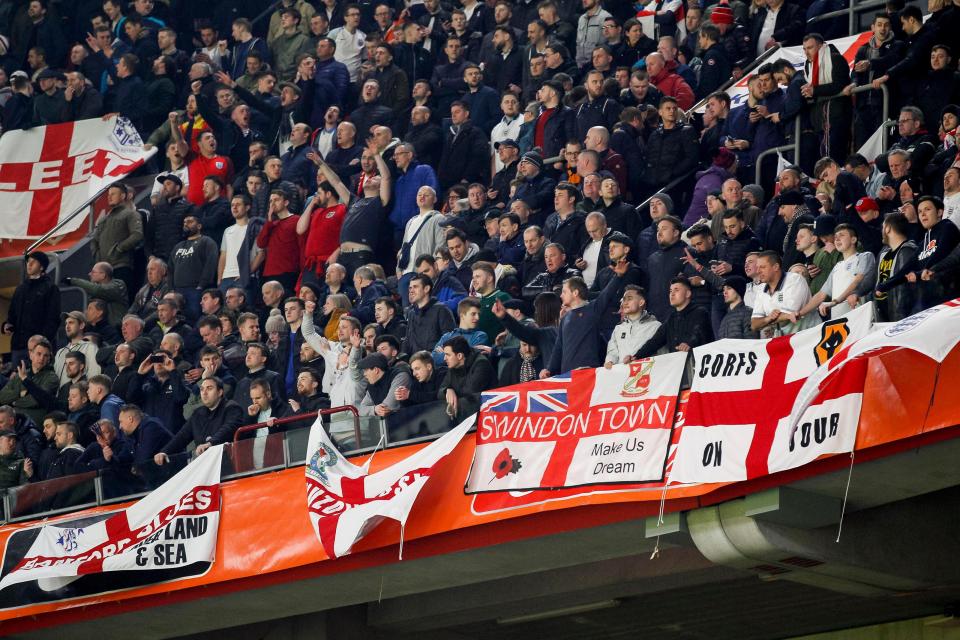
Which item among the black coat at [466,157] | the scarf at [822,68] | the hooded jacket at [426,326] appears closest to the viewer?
the hooded jacket at [426,326]

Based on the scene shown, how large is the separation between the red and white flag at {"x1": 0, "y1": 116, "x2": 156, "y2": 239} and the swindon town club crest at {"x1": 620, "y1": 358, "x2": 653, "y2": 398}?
9.98 meters

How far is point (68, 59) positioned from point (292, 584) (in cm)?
1121

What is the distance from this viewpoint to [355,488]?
12.0 meters

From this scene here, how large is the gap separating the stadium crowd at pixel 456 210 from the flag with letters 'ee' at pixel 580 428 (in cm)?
44

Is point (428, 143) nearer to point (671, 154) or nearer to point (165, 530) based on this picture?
point (671, 154)

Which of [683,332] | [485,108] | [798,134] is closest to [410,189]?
[485,108]

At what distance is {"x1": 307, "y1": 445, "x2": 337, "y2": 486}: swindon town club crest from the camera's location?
12.2m

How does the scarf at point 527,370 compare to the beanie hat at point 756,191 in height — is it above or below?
below

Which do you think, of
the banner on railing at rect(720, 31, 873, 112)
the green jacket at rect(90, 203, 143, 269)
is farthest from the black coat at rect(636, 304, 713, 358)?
the green jacket at rect(90, 203, 143, 269)

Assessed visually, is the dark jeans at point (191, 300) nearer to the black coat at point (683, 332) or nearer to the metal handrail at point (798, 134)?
the metal handrail at point (798, 134)

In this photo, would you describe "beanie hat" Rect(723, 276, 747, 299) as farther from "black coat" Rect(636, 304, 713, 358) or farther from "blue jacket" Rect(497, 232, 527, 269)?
"blue jacket" Rect(497, 232, 527, 269)

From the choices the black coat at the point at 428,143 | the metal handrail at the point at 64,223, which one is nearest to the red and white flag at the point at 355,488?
the black coat at the point at 428,143

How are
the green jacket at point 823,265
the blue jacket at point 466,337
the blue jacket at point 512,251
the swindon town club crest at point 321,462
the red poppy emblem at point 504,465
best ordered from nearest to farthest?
the red poppy emblem at point 504,465, the green jacket at point 823,265, the swindon town club crest at point 321,462, the blue jacket at point 466,337, the blue jacket at point 512,251

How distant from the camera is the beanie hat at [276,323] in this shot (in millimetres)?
15180
